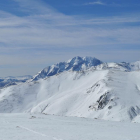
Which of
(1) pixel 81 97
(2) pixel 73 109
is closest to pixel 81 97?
(1) pixel 81 97

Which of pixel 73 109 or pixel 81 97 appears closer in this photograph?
pixel 73 109

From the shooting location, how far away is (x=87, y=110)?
334 feet

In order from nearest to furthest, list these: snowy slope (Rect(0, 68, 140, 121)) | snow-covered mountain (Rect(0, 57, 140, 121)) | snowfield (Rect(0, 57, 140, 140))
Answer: snowfield (Rect(0, 57, 140, 140)) → snow-covered mountain (Rect(0, 57, 140, 121)) → snowy slope (Rect(0, 68, 140, 121))

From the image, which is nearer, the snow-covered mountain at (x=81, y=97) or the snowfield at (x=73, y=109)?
the snowfield at (x=73, y=109)

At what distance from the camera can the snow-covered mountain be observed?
301 feet

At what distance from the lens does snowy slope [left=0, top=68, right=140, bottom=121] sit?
92062mm

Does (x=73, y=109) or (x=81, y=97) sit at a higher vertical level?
(x=81, y=97)

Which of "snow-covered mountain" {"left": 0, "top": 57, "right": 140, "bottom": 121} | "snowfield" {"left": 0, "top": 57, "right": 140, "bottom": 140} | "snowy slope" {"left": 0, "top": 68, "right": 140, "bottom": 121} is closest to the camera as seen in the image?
"snowfield" {"left": 0, "top": 57, "right": 140, "bottom": 140}

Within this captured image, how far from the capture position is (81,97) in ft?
416

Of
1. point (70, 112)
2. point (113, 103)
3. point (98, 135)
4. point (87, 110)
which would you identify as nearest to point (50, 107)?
point (70, 112)

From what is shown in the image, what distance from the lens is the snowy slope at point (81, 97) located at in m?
92.1

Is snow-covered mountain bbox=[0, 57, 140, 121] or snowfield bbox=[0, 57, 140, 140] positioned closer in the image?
snowfield bbox=[0, 57, 140, 140]

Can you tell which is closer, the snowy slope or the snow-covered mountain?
the snow-covered mountain

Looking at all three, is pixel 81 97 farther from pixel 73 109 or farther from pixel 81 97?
pixel 73 109
